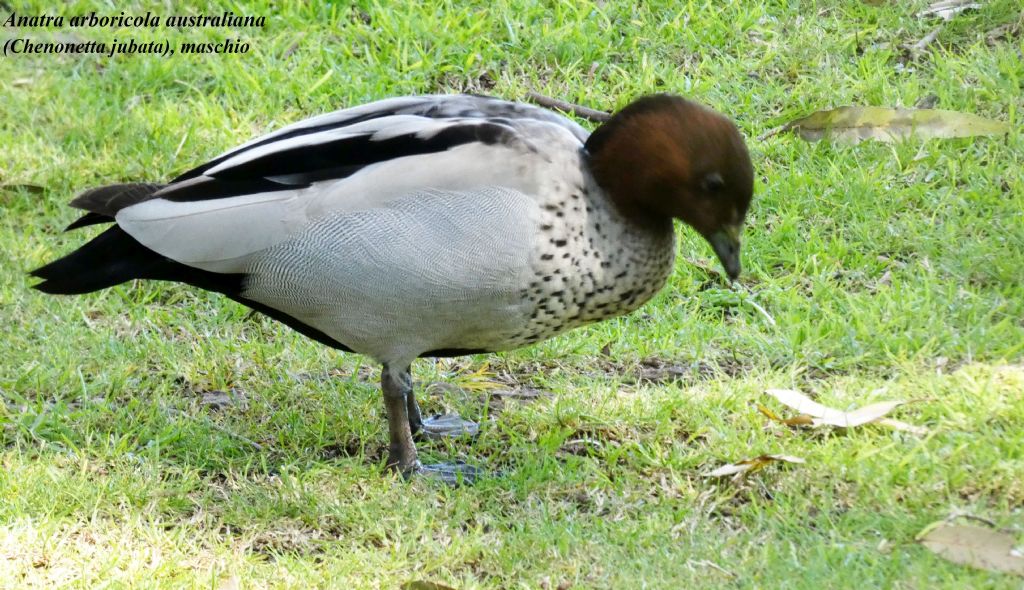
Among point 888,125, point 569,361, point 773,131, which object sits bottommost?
point 569,361

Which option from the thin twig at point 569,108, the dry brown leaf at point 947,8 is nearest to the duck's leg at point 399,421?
the thin twig at point 569,108

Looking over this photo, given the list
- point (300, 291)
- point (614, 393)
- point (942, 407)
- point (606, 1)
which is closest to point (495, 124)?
point (300, 291)

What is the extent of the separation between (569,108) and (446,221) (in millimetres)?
2306

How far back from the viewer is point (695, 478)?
3838 mm

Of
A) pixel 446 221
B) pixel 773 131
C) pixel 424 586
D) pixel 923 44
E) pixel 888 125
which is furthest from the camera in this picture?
pixel 923 44

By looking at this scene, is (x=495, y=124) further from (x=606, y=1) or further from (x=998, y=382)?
(x=606, y=1)

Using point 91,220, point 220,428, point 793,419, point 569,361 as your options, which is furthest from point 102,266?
point 793,419

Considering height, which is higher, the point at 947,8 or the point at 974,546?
the point at 947,8

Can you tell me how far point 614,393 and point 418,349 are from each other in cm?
76

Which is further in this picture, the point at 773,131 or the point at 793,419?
the point at 773,131

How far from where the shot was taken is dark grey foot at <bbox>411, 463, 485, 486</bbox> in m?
3.97

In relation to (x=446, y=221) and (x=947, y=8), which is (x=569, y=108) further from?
(x=446, y=221)

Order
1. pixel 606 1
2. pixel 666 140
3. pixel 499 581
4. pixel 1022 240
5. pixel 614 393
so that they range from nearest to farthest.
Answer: pixel 499 581, pixel 666 140, pixel 614 393, pixel 1022 240, pixel 606 1

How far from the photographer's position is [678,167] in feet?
12.3
